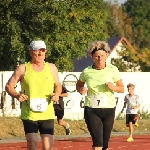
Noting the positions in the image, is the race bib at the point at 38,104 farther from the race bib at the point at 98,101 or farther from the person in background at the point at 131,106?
the person in background at the point at 131,106

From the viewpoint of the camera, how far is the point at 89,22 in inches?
1368

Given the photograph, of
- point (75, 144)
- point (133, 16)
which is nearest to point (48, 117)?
point (75, 144)

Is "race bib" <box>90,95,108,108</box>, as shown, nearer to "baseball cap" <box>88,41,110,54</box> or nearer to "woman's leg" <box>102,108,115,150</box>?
"woman's leg" <box>102,108,115,150</box>

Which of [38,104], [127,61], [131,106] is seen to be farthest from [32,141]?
[127,61]

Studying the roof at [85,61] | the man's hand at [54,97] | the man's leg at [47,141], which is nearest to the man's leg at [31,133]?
the man's leg at [47,141]

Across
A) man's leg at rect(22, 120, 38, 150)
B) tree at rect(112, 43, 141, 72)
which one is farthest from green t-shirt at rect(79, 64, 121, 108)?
tree at rect(112, 43, 141, 72)

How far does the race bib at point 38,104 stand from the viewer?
34.6ft

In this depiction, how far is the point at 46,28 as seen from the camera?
32.2 meters

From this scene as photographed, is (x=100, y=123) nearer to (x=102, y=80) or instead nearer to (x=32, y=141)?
(x=102, y=80)

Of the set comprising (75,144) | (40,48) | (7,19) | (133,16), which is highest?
(133,16)

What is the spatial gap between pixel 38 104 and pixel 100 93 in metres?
1.65

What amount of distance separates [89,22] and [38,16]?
3.69m

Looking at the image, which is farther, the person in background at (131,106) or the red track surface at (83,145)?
the person in background at (131,106)

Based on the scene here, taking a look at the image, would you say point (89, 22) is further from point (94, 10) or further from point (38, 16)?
point (38, 16)
